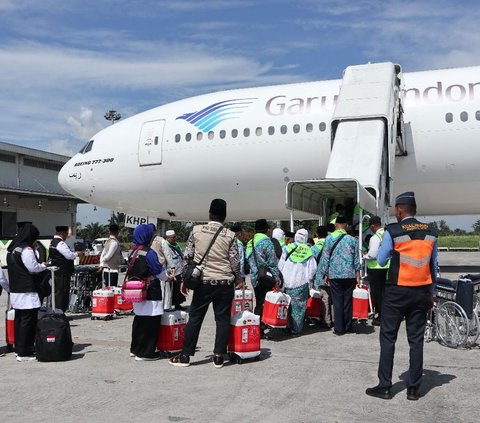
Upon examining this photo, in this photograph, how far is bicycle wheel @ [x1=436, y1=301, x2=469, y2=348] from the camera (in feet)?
23.6

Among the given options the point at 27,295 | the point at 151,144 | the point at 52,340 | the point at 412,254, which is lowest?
the point at 52,340

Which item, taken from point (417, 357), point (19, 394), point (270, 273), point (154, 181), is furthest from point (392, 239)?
point (154, 181)

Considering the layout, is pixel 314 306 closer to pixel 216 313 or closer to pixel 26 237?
pixel 216 313

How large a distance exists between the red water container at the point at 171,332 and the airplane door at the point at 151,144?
988 centimetres

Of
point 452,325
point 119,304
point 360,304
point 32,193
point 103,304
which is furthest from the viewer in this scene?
point 32,193

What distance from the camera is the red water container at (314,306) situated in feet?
30.0

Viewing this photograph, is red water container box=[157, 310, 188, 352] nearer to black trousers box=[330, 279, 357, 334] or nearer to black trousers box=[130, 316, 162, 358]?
black trousers box=[130, 316, 162, 358]

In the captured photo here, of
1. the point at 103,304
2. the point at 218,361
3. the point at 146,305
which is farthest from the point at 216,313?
the point at 103,304

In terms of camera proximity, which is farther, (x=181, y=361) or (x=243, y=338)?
(x=243, y=338)

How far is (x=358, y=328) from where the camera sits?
29.7 feet

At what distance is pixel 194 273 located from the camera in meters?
6.47

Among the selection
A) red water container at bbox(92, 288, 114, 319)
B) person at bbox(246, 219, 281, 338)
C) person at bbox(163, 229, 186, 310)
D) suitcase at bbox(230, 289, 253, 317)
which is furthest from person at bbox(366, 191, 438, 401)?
red water container at bbox(92, 288, 114, 319)

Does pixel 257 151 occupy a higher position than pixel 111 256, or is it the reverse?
pixel 257 151

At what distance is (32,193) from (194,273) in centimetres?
3653
